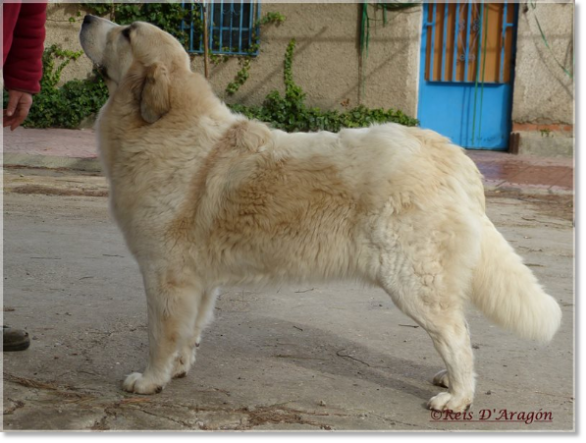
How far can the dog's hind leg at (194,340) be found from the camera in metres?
3.90

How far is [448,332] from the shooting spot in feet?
Answer: 11.6

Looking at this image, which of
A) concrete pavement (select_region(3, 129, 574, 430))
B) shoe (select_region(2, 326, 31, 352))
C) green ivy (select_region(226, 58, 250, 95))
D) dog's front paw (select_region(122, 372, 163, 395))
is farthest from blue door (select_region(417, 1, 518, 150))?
dog's front paw (select_region(122, 372, 163, 395))

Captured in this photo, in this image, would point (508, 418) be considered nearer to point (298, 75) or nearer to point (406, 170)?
point (406, 170)

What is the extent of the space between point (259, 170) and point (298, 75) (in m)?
11.7

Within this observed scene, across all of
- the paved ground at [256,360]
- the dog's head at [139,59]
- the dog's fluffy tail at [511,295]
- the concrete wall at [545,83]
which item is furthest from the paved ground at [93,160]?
the dog's head at [139,59]

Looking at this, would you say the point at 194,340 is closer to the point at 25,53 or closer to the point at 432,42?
the point at 25,53

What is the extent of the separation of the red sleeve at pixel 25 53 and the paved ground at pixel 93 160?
7.33m

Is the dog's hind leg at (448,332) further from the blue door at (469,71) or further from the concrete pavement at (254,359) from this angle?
the blue door at (469,71)

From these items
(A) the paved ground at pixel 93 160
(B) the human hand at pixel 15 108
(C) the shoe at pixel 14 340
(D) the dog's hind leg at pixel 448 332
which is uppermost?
(B) the human hand at pixel 15 108

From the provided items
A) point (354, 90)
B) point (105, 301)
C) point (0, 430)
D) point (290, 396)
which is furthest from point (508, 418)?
point (354, 90)

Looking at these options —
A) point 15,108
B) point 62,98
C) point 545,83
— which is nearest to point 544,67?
point 545,83

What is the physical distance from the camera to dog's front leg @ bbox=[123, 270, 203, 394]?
3668 mm

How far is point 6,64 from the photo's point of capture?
13.8 feet

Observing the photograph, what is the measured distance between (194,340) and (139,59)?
1452 mm
